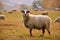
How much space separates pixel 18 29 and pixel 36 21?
0.33 metres

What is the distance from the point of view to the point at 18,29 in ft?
10.5

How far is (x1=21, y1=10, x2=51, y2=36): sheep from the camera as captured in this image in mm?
3258

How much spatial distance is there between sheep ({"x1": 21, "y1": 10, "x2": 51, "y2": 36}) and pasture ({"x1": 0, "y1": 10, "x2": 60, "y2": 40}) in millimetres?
58

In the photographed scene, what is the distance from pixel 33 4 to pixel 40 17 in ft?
0.79

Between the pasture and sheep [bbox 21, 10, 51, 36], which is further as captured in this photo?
sheep [bbox 21, 10, 51, 36]

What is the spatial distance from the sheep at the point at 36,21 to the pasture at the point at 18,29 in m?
0.06

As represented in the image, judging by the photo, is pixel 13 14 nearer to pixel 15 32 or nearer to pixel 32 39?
pixel 15 32

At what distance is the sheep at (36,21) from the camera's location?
3258 millimetres

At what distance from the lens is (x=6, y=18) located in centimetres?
326

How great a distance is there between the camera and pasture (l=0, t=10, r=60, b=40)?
3123 millimetres

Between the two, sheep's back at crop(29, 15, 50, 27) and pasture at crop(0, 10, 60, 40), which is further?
sheep's back at crop(29, 15, 50, 27)

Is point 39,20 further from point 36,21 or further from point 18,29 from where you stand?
point 18,29

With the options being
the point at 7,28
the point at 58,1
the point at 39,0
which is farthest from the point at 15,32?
the point at 58,1

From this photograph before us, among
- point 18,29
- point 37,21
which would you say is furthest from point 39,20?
point 18,29
